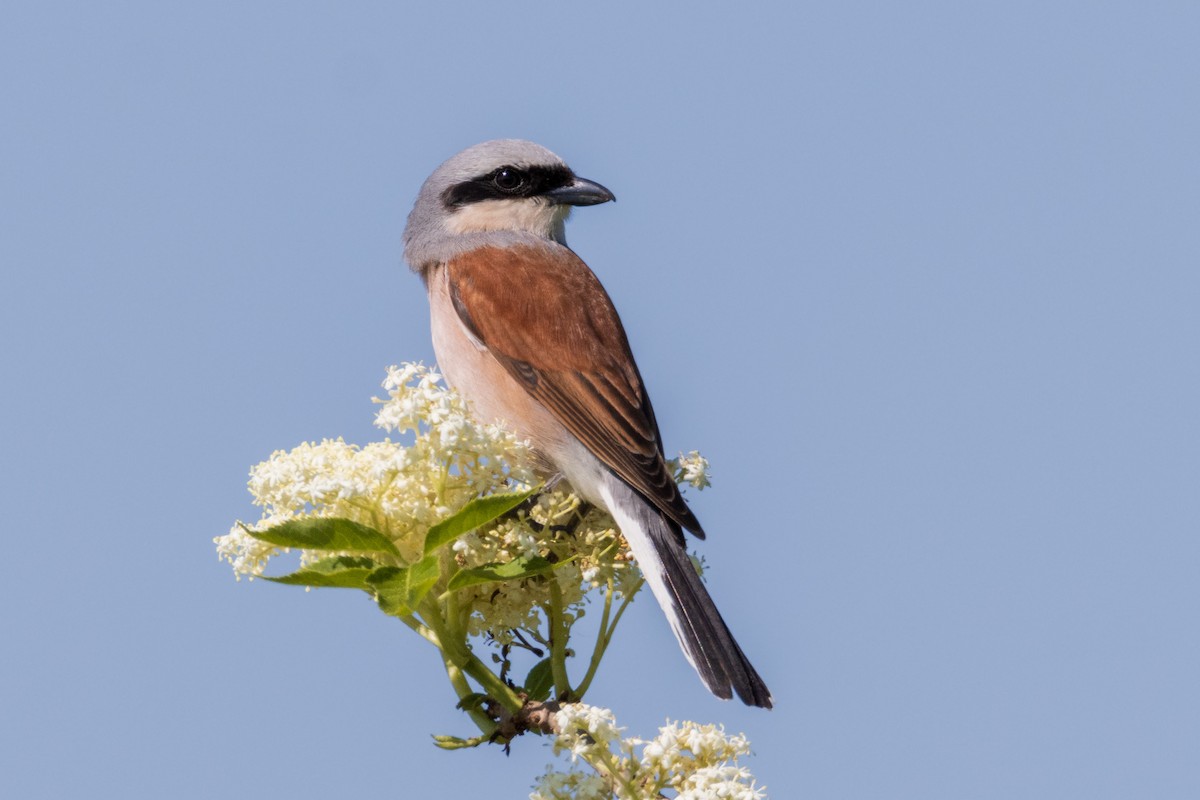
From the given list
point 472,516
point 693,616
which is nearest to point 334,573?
point 472,516

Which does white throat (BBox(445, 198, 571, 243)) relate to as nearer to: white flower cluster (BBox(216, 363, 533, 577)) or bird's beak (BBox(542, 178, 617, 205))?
bird's beak (BBox(542, 178, 617, 205))

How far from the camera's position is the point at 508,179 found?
5.03 metres

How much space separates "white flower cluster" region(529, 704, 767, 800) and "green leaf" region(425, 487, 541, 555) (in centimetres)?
35

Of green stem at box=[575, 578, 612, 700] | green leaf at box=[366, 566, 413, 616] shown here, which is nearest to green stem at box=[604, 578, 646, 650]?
green stem at box=[575, 578, 612, 700]

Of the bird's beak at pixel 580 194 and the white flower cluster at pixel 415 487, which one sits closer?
the white flower cluster at pixel 415 487

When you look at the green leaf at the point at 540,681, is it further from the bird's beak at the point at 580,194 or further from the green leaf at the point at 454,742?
the bird's beak at the point at 580,194

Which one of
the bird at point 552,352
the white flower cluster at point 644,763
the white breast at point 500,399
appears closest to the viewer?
the white flower cluster at point 644,763

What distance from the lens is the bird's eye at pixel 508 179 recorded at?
4996mm

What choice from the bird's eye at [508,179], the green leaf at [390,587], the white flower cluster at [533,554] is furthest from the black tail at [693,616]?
the bird's eye at [508,179]

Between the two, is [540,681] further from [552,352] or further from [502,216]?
[502,216]

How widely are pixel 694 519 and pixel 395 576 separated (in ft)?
4.84

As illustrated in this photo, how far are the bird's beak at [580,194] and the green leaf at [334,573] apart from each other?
282cm

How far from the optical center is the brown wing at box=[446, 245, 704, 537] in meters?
4.08

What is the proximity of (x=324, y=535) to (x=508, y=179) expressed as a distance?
287cm
